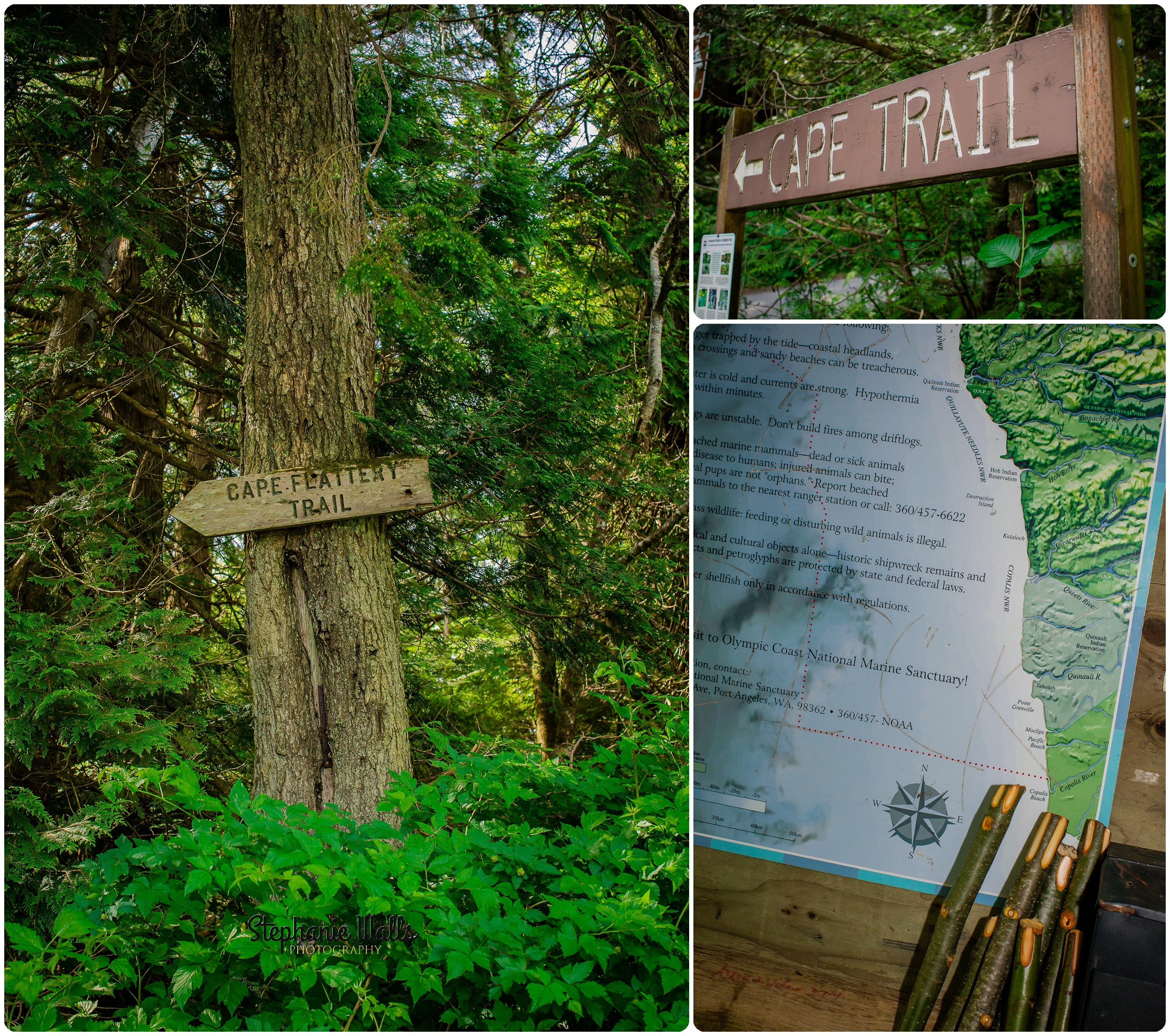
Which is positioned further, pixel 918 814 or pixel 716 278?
pixel 716 278

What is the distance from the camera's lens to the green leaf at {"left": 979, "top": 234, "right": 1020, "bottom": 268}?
2049mm

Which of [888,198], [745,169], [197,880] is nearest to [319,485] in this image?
[197,880]

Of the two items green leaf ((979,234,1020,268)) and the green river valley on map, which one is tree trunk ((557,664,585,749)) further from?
the green river valley on map

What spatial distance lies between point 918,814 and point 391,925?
4.75ft

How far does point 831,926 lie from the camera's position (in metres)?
1.19

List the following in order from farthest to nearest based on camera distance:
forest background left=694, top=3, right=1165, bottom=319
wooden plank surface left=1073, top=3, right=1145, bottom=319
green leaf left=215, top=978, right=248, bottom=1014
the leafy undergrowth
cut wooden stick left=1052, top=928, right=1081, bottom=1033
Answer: forest background left=694, top=3, right=1165, bottom=319, green leaf left=215, top=978, right=248, bottom=1014, the leafy undergrowth, wooden plank surface left=1073, top=3, right=1145, bottom=319, cut wooden stick left=1052, top=928, right=1081, bottom=1033

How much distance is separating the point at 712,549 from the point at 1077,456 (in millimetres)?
571

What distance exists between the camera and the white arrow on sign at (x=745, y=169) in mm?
1921

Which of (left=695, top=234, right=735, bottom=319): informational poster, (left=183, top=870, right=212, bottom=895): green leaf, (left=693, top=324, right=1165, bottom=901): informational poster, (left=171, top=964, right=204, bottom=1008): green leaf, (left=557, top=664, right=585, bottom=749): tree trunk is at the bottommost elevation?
(left=557, top=664, right=585, bottom=749): tree trunk

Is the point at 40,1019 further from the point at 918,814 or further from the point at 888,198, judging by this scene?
the point at 888,198

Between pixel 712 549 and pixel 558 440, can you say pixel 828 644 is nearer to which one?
pixel 712 549

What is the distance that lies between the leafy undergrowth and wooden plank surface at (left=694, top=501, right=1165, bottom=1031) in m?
0.50

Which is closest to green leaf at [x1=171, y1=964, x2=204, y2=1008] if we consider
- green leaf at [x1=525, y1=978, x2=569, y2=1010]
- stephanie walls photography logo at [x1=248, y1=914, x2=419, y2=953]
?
stephanie walls photography logo at [x1=248, y1=914, x2=419, y2=953]

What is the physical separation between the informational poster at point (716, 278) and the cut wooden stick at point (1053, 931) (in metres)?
1.29
